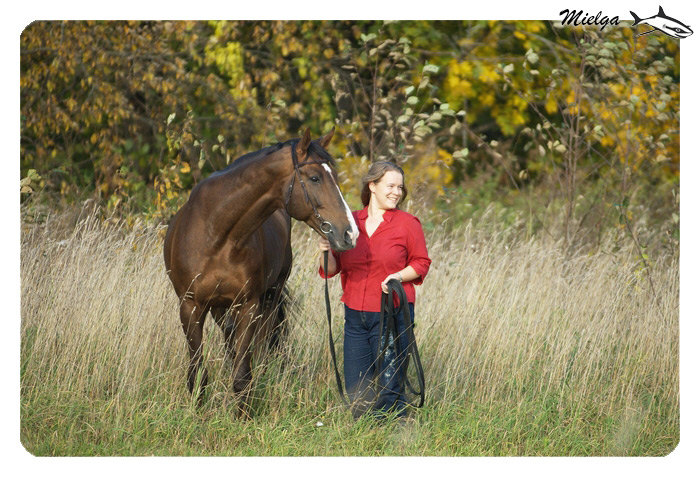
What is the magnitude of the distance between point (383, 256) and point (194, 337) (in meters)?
1.24

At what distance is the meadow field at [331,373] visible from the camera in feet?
13.1

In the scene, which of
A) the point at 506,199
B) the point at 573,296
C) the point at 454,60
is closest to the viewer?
the point at 573,296

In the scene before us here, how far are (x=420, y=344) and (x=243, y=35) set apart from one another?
542 cm

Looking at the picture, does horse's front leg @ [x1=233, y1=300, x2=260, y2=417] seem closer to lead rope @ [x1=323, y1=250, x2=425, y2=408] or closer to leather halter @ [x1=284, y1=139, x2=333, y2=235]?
lead rope @ [x1=323, y1=250, x2=425, y2=408]

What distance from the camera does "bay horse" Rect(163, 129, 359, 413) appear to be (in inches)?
147

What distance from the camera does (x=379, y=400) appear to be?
157 inches

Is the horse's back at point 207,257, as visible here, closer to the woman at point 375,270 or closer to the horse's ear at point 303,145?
the woman at point 375,270

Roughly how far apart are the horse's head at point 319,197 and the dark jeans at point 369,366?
53cm

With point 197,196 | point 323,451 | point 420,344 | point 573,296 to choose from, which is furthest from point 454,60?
point 323,451

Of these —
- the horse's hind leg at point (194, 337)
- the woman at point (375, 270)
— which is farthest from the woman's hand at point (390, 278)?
the horse's hind leg at point (194, 337)

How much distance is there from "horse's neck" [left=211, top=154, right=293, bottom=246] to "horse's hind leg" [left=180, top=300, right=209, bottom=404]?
1.46 feet

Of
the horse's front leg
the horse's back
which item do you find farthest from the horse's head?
the horse's front leg

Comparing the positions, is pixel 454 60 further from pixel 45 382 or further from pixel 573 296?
pixel 45 382

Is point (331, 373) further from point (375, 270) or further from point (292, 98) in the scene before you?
point (292, 98)
